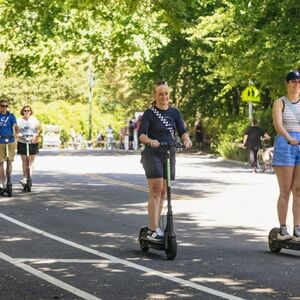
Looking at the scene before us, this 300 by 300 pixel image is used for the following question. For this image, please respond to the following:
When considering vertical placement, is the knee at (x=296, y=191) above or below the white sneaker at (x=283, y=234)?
above

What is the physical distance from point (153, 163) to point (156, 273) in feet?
5.46

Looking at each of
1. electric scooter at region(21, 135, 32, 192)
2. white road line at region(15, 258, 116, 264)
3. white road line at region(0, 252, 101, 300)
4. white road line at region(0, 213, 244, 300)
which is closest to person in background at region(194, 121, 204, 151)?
electric scooter at region(21, 135, 32, 192)

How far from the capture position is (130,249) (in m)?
10.5

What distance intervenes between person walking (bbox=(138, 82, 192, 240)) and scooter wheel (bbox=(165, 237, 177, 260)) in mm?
379

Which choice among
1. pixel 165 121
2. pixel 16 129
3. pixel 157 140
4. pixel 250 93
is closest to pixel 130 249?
pixel 157 140

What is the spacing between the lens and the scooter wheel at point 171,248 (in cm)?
957

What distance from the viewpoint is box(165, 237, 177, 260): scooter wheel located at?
9570 mm

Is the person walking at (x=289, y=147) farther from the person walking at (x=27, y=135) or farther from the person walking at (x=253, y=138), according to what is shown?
the person walking at (x=253, y=138)

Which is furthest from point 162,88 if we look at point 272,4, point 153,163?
point 272,4

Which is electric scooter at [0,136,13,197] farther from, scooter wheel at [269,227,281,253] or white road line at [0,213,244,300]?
scooter wheel at [269,227,281,253]

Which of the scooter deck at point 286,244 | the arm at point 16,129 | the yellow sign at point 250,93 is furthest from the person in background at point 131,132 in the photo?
the scooter deck at point 286,244

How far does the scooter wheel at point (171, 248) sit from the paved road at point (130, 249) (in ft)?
0.33

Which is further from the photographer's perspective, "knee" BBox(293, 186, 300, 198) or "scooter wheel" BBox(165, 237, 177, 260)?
"knee" BBox(293, 186, 300, 198)

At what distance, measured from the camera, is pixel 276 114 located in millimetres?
9914
